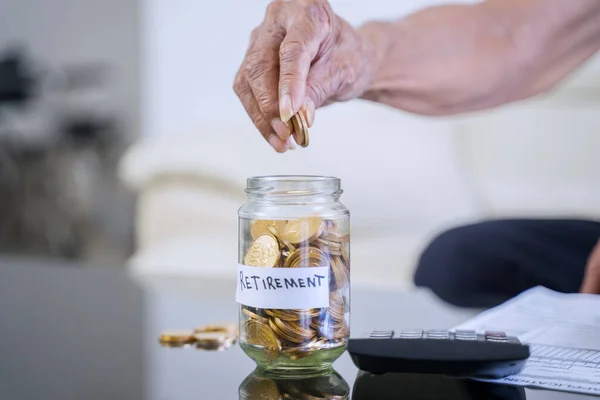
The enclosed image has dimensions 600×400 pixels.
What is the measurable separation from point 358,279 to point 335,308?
104 cm

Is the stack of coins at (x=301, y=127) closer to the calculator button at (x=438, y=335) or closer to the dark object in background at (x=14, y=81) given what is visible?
the calculator button at (x=438, y=335)

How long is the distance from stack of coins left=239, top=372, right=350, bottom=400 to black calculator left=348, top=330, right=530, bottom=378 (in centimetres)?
2

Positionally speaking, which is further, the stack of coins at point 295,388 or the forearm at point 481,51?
the forearm at point 481,51

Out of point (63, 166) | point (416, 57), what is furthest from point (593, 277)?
point (63, 166)

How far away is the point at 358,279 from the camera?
5.15 ft

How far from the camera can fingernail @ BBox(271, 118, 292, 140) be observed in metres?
0.62

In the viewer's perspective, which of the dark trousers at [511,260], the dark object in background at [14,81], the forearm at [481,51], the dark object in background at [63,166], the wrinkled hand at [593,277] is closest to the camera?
the wrinkled hand at [593,277]

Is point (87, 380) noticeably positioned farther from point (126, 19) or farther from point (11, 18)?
point (11, 18)

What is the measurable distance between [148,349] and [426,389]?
302 mm

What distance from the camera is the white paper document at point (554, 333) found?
51 cm

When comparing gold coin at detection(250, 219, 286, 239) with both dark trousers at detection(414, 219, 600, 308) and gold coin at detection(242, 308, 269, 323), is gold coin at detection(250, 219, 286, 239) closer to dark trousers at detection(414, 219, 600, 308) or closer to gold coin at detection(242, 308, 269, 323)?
gold coin at detection(242, 308, 269, 323)

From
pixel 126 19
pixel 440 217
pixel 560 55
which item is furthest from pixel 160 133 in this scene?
pixel 560 55

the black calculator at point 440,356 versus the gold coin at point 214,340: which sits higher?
the black calculator at point 440,356

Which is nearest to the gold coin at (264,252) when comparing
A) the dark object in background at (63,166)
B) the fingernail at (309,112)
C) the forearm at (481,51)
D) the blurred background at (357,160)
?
the fingernail at (309,112)
